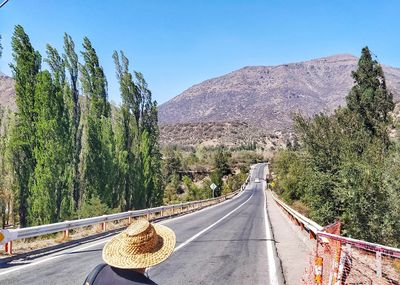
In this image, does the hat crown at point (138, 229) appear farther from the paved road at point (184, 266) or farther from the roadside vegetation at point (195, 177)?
the roadside vegetation at point (195, 177)

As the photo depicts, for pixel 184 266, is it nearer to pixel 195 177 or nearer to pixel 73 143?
pixel 73 143

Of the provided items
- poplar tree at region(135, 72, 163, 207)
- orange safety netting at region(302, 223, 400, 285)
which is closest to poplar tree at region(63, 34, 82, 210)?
poplar tree at region(135, 72, 163, 207)

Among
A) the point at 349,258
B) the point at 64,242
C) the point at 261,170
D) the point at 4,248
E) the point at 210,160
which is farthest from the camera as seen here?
the point at 261,170

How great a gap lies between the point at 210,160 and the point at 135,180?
10135 cm

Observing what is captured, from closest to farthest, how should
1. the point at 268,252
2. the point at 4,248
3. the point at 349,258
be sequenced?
the point at 349,258, the point at 4,248, the point at 268,252

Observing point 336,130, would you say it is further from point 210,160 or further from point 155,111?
point 210,160

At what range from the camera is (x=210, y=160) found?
140 meters

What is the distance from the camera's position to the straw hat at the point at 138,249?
9.28 feet

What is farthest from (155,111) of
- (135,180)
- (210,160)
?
(210,160)

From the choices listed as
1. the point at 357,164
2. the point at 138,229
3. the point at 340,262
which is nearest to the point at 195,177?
the point at 357,164

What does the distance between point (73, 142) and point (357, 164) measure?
2161 cm

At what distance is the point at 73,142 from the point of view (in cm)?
3291

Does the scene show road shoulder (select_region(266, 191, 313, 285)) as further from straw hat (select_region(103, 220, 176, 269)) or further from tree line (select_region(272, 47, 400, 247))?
straw hat (select_region(103, 220, 176, 269))

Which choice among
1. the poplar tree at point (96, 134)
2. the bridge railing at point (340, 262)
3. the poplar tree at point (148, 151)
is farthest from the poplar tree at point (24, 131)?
the bridge railing at point (340, 262)
